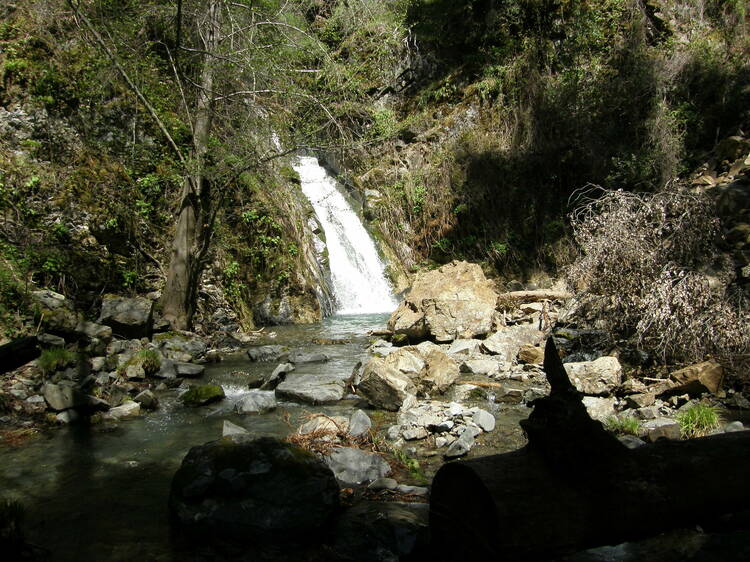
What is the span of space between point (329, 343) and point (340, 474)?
5530mm

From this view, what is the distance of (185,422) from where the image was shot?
16.3 feet

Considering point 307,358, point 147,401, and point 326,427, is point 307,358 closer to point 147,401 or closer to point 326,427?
point 147,401

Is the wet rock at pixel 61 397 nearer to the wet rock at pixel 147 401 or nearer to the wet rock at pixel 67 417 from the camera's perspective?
the wet rock at pixel 67 417

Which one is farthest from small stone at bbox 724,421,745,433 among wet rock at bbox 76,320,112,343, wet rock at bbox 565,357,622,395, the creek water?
wet rock at bbox 76,320,112,343

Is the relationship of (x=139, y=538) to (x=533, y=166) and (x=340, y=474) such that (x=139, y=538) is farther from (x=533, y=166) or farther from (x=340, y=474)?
(x=533, y=166)

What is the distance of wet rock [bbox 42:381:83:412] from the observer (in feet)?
16.3

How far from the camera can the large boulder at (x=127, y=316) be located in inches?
299

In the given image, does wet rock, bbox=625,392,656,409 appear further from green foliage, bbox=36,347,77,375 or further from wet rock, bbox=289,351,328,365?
green foliage, bbox=36,347,77,375

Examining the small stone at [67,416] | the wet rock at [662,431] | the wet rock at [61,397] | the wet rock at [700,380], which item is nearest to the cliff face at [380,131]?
the wet rock at [61,397]

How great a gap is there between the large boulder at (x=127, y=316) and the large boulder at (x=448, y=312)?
4.31 metres

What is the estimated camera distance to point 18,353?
5.67 metres

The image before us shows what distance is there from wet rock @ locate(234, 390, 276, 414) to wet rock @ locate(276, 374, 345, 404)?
0.85ft

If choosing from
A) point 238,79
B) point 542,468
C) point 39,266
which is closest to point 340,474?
point 542,468

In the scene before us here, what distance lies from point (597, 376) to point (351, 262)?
9413 mm
